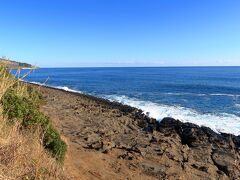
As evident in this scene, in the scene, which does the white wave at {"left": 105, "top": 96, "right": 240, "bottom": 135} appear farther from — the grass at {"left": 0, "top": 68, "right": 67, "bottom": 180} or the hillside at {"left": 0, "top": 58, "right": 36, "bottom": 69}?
the hillside at {"left": 0, "top": 58, "right": 36, "bottom": 69}

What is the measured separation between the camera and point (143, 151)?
49.8 feet

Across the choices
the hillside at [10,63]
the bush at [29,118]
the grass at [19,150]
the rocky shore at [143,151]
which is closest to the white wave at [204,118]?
the rocky shore at [143,151]

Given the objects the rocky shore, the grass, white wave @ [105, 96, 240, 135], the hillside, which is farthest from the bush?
white wave @ [105, 96, 240, 135]

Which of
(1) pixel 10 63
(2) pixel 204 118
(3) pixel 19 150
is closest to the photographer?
(3) pixel 19 150

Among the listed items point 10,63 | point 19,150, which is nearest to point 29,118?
point 10,63

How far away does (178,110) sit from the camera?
34812mm

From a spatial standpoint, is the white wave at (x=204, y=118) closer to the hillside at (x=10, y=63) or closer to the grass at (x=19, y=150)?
the grass at (x=19, y=150)

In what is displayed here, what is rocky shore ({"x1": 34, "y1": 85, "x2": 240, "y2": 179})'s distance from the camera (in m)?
12.4

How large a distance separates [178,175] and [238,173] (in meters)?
2.97

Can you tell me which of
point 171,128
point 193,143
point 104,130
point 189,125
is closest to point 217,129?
point 189,125

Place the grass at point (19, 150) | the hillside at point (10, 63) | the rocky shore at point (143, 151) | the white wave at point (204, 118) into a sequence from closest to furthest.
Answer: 1. the grass at point (19, 150)
2. the hillside at point (10, 63)
3. the rocky shore at point (143, 151)
4. the white wave at point (204, 118)

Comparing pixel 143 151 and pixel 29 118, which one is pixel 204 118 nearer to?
pixel 143 151

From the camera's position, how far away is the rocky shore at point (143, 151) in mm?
12353

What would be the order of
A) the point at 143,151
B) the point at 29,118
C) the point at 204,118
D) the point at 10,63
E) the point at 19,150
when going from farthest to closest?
the point at 204,118
the point at 143,151
the point at 29,118
the point at 10,63
the point at 19,150
